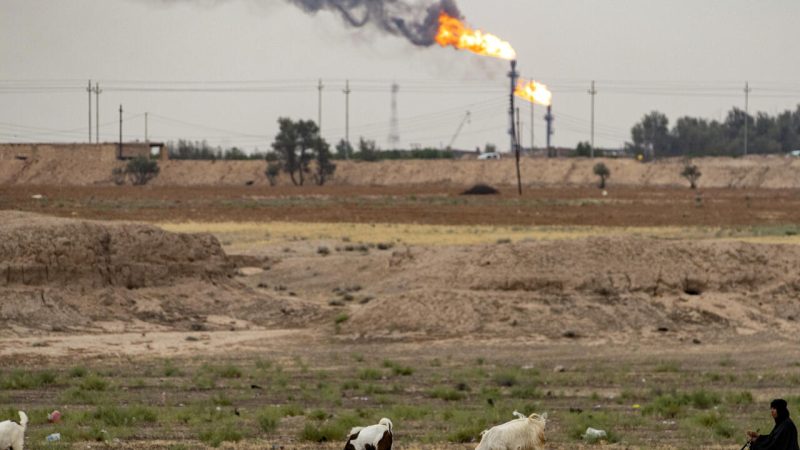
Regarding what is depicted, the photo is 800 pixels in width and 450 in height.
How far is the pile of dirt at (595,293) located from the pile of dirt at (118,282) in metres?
2.96

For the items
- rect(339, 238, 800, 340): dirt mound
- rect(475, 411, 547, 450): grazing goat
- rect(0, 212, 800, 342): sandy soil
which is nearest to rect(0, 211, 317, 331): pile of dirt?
rect(0, 212, 800, 342): sandy soil

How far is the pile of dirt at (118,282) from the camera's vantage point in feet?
116

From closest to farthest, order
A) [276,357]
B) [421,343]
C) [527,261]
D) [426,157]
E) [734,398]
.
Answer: [734,398], [276,357], [421,343], [527,261], [426,157]

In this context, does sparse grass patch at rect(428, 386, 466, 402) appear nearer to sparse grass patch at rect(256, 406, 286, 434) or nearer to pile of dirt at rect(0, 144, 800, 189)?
sparse grass patch at rect(256, 406, 286, 434)

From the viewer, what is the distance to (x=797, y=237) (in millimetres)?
55594

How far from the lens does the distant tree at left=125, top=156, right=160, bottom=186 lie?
5335 inches

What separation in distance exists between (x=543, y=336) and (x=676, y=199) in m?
68.2

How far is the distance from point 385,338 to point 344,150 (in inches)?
6109

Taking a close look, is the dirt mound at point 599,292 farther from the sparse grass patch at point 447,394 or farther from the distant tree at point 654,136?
the distant tree at point 654,136

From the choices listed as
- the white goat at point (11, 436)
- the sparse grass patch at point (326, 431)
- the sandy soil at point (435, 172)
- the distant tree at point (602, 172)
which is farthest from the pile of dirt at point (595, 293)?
the sandy soil at point (435, 172)

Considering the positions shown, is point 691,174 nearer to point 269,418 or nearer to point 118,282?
point 118,282

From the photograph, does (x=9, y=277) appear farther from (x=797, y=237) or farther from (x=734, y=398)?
(x=797, y=237)

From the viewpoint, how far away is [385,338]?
34125 mm

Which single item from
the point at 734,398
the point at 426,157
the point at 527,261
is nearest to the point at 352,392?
the point at 734,398
